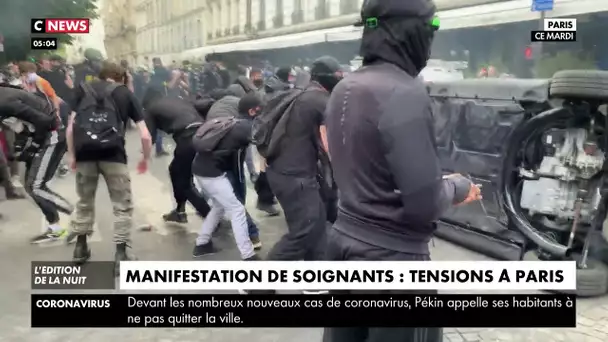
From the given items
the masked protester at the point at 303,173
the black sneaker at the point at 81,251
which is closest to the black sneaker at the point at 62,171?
the black sneaker at the point at 81,251

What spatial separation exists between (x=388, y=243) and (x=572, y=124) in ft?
5.09

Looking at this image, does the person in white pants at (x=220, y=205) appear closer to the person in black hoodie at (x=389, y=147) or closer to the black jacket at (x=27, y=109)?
the black jacket at (x=27, y=109)

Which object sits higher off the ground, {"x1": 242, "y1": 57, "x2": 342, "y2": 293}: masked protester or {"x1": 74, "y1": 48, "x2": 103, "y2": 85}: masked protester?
{"x1": 74, "y1": 48, "x2": 103, "y2": 85}: masked protester

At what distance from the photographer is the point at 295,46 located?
2674mm

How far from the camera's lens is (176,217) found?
2959mm

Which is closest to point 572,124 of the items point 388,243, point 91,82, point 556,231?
point 556,231

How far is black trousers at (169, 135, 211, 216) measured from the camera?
287 centimetres

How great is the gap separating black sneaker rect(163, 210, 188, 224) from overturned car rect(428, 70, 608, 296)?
45.2 inches

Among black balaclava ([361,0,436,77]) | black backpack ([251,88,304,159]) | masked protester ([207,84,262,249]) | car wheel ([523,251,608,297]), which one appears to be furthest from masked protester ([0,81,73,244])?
car wheel ([523,251,608,297])

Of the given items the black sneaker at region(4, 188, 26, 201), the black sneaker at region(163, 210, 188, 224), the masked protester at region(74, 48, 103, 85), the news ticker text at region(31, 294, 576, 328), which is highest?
the masked protester at region(74, 48, 103, 85)

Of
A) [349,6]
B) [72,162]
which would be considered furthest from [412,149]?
[72,162]

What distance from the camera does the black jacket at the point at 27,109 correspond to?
302 centimetres

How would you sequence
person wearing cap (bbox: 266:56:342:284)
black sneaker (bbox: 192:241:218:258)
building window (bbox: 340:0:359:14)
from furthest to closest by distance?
black sneaker (bbox: 192:241:218:258) < person wearing cap (bbox: 266:56:342:284) < building window (bbox: 340:0:359:14)

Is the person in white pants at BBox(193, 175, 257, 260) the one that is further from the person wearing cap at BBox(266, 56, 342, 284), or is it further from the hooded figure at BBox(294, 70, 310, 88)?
the hooded figure at BBox(294, 70, 310, 88)
